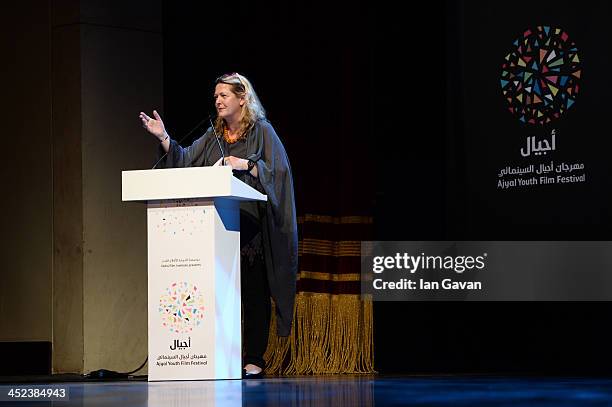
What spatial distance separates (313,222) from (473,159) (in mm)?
881

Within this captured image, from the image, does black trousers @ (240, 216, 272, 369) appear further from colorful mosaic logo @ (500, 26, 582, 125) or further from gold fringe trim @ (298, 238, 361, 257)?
colorful mosaic logo @ (500, 26, 582, 125)

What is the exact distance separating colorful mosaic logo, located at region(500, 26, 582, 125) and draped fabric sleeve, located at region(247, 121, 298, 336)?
1292mm

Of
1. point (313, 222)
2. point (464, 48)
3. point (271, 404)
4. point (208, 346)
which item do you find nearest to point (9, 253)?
point (313, 222)

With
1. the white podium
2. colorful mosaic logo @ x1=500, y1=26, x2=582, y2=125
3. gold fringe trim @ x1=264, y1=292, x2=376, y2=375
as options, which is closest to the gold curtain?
gold fringe trim @ x1=264, y1=292, x2=376, y2=375

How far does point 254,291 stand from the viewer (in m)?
4.70

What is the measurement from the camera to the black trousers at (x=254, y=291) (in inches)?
183

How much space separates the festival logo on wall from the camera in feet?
16.4

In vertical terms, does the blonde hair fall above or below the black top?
above

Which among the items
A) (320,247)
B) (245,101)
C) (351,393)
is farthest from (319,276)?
(351,393)

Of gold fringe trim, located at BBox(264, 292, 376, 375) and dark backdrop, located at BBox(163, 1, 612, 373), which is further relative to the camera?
gold fringe trim, located at BBox(264, 292, 376, 375)

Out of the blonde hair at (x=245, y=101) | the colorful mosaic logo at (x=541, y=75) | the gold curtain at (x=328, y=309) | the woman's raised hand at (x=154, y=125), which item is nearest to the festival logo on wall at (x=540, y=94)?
the colorful mosaic logo at (x=541, y=75)

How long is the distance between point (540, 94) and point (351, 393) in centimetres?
216

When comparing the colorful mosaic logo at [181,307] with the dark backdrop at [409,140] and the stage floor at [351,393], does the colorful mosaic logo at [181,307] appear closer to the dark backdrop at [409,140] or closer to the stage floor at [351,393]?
the stage floor at [351,393]

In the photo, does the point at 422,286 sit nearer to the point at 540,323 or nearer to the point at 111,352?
the point at 540,323
